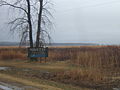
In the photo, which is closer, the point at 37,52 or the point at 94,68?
the point at 94,68

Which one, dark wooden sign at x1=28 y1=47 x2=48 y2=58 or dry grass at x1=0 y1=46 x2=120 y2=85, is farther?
dark wooden sign at x1=28 y1=47 x2=48 y2=58

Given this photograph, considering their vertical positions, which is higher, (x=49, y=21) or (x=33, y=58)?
(x=49, y=21)

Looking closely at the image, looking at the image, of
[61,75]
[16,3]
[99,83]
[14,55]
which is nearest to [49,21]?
[16,3]

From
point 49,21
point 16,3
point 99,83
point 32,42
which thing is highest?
point 16,3

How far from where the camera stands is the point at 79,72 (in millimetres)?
15852

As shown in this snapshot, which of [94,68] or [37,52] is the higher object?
[37,52]

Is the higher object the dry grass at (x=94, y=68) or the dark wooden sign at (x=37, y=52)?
the dark wooden sign at (x=37, y=52)

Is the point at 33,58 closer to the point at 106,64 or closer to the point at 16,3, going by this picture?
the point at 16,3

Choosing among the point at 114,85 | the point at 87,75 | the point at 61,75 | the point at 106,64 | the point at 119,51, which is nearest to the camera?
the point at 114,85

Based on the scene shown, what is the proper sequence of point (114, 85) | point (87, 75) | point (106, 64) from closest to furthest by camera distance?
point (114, 85), point (87, 75), point (106, 64)

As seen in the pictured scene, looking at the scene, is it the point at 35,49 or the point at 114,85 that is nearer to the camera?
the point at 114,85

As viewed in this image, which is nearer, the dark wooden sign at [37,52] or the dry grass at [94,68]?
the dry grass at [94,68]

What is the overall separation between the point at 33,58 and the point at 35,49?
8.84 ft

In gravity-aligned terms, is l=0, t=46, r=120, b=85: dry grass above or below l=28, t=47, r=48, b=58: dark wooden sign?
below
